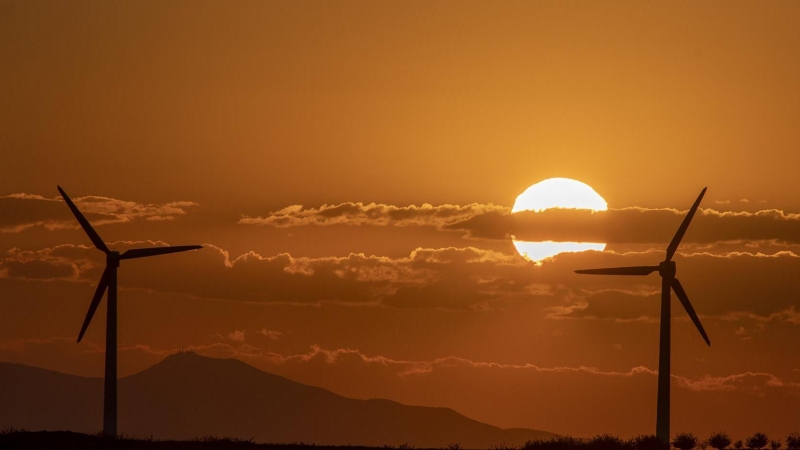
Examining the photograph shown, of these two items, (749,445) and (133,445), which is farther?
(749,445)

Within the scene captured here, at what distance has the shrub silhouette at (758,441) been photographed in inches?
4441

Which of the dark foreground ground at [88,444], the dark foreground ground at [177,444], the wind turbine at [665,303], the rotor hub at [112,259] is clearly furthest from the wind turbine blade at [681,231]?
the rotor hub at [112,259]

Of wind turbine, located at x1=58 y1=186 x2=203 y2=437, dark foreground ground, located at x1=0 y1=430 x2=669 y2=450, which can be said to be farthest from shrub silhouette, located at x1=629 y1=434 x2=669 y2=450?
wind turbine, located at x1=58 y1=186 x2=203 y2=437

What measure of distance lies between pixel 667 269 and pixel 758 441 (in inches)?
810

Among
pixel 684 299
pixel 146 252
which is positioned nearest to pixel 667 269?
pixel 684 299

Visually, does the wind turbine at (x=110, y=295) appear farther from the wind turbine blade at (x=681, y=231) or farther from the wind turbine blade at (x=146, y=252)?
the wind turbine blade at (x=681, y=231)

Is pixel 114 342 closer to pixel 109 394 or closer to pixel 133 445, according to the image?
pixel 109 394

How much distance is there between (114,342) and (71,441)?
22.8 metres

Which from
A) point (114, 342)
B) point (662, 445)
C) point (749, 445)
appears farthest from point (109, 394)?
point (749, 445)

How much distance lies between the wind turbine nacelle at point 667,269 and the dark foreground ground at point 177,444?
877 inches

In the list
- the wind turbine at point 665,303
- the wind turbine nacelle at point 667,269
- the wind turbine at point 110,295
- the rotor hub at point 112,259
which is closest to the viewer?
the wind turbine at point 110,295

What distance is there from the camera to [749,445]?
112750mm

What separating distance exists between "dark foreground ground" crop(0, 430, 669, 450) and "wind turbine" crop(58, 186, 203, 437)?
42.4 feet

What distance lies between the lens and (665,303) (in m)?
126
